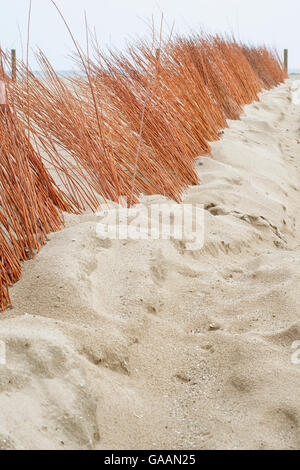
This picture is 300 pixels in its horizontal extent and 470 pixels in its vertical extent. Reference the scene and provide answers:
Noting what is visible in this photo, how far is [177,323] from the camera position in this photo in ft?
4.34

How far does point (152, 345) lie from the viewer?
3.99ft

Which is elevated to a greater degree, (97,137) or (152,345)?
(97,137)

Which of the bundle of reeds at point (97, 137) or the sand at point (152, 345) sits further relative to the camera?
the bundle of reeds at point (97, 137)

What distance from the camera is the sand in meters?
0.93

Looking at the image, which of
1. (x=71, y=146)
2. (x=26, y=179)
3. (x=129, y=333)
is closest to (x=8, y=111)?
(x=26, y=179)

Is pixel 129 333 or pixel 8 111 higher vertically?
pixel 8 111

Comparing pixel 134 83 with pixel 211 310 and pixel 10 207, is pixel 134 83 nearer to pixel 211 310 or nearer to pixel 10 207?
pixel 10 207

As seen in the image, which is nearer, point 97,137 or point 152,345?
point 152,345

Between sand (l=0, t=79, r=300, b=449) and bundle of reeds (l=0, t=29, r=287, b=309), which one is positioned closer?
sand (l=0, t=79, r=300, b=449)

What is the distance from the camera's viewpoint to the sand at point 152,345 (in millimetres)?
934

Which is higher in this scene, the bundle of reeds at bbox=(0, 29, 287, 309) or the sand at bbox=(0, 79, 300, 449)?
the bundle of reeds at bbox=(0, 29, 287, 309)

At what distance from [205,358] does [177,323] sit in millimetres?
163

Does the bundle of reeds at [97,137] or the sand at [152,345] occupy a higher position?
the bundle of reeds at [97,137]
